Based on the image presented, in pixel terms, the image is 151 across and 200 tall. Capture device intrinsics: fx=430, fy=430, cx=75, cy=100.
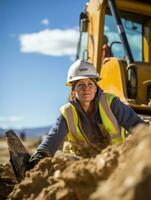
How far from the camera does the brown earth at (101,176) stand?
1.40m

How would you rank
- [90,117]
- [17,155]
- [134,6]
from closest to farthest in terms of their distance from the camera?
[17,155], [90,117], [134,6]

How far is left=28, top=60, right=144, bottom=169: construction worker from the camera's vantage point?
14.5 ft

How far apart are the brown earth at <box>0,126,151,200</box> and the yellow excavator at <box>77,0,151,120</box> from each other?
3.29m

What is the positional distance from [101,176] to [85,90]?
2.38 metres

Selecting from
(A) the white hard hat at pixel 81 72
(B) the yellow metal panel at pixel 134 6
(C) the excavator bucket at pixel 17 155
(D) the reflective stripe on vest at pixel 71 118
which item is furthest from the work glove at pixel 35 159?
(B) the yellow metal panel at pixel 134 6

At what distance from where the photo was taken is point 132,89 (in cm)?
632

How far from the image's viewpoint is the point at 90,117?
4656 mm

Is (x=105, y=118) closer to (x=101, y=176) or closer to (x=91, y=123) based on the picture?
(x=91, y=123)

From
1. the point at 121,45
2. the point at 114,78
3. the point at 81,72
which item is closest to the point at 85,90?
the point at 81,72

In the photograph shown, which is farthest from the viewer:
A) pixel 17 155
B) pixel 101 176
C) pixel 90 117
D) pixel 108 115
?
pixel 90 117

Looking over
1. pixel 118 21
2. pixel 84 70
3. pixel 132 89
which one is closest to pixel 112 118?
pixel 84 70

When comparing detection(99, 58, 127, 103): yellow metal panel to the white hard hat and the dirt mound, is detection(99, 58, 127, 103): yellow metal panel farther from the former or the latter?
the dirt mound

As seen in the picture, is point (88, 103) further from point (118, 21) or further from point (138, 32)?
point (138, 32)

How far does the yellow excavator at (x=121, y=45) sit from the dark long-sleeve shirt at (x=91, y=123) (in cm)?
153
